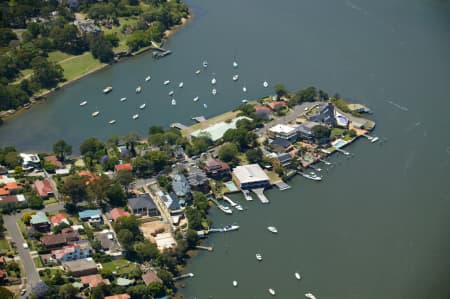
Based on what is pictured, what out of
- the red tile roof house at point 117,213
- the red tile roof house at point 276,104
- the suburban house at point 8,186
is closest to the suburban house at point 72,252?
the red tile roof house at point 117,213

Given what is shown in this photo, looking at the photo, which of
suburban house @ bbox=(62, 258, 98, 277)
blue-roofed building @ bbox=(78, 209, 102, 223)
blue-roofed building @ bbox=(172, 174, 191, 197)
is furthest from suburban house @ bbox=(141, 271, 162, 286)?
blue-roofed building @ bbox=(172, 174, 191, 197)

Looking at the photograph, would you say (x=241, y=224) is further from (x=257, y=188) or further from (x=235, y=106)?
(x=235, y=106)

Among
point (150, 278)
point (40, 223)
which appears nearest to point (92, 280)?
point (150, 278)

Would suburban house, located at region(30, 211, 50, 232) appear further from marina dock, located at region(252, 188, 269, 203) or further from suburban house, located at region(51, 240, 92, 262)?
marina dock, located at region(252, 188, 269, 203)

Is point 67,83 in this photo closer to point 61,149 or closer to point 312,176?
point 61,149

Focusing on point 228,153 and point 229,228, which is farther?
point 228,153

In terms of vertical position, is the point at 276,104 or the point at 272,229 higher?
the point at 276,104
